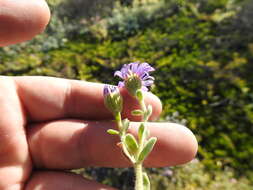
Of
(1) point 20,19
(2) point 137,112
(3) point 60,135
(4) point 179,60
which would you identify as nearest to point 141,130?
(2) point 137,112

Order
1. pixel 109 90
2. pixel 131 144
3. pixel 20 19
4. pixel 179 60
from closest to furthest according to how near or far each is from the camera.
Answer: pixel 20 19 < pixel 131 144 < pixel 109 90 < pixel 179 60

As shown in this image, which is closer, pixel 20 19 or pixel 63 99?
pixel 20 19

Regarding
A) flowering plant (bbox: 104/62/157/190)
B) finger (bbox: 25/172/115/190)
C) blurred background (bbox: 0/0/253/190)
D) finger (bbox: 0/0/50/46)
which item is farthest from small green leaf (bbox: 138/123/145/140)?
blurred background (bbox: 0/0/253/190)

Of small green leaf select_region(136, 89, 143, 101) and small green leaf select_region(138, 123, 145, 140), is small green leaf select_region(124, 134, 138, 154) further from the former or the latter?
small green leaf select_region(136, 89, 143, 101)

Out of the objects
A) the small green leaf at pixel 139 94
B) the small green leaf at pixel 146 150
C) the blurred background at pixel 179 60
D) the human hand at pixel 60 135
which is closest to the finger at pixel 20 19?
the human hand at pixel 60 135

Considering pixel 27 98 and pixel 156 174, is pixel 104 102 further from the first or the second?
pixel 156 174

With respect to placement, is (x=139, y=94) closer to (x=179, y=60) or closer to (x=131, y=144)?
(x=131, y=144)

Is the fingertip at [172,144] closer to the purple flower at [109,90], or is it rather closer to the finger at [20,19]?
the purple flower at [109,90]
